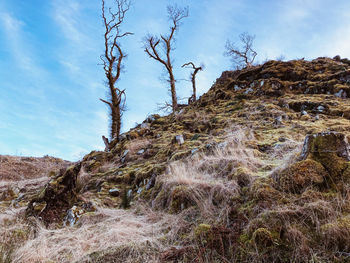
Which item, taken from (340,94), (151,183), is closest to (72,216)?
(151,183)

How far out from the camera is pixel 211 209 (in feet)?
10.2

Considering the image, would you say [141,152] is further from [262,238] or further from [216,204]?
[262,238]

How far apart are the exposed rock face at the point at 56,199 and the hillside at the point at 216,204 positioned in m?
0.02

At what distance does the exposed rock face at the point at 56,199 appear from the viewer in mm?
4535

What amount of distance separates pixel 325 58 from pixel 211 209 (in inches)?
584

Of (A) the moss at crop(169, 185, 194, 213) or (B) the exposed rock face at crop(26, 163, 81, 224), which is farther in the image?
(B) the exposed rock face at crop(26, 163, 81, 224)

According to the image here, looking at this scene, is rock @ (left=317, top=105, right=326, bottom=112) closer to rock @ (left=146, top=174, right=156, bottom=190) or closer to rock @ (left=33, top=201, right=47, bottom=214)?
rock @ (left=146, top=174, right=156, bottom=190)

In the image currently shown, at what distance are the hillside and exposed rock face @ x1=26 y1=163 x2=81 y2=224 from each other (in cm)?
2

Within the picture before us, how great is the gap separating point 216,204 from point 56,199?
12.3 ft

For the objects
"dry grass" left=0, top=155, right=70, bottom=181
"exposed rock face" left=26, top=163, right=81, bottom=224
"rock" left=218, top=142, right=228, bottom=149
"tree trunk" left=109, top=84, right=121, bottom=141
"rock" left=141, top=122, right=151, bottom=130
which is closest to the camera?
"exposed rock face" left=26, top=163, right=81, bottom=224

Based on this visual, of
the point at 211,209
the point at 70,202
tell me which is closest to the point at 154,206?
the point at 211,209

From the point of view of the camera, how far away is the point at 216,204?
10.8ft

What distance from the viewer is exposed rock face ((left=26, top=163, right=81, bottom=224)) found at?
4535 millimetres

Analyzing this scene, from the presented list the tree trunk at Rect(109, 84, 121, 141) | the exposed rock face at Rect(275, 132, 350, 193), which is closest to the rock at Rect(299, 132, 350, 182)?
the exposed rock face at Rect(275, 132, 350, 193)
